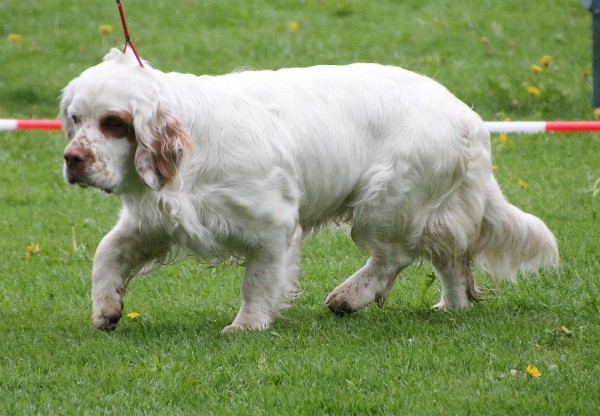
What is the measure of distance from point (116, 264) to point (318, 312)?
1053mm

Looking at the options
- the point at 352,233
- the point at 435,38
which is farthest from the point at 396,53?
the point at 352,233

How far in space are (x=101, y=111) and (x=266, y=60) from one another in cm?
736

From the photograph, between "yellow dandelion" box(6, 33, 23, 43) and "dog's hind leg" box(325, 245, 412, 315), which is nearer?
"dog's hind leg" box(325, 245, 412, 315)

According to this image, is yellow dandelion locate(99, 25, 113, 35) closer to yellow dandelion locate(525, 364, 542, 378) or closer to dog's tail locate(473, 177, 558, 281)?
dog's tail locate(473, 177, 558, 281)

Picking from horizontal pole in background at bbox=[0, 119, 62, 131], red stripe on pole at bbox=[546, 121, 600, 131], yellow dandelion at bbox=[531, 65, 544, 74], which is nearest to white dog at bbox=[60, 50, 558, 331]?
red stripe on pole at bbox=[546, 121, 600, 131]

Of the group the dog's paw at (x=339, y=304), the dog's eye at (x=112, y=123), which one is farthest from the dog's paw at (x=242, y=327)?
the dog's eye at (x=112, y=123)

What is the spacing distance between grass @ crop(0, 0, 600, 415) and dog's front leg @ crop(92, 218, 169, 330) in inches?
4.4

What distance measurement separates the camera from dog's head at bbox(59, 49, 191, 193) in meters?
4.82

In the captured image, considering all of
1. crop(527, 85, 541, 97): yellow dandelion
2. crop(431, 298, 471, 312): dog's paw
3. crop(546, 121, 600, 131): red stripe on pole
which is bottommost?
crop(527, 85, 541, 97): yellow dandelion

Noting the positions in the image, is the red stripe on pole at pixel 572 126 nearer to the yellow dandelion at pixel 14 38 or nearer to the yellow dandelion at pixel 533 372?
the yellow dandelion at pixel 533 372

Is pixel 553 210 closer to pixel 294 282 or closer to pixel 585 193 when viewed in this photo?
pixel 585 193

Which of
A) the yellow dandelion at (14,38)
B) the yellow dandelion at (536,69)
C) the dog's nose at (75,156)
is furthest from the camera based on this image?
the yellow dandelion at (14,38)

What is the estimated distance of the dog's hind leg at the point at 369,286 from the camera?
5699 mm

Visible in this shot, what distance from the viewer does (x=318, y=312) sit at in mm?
5898
